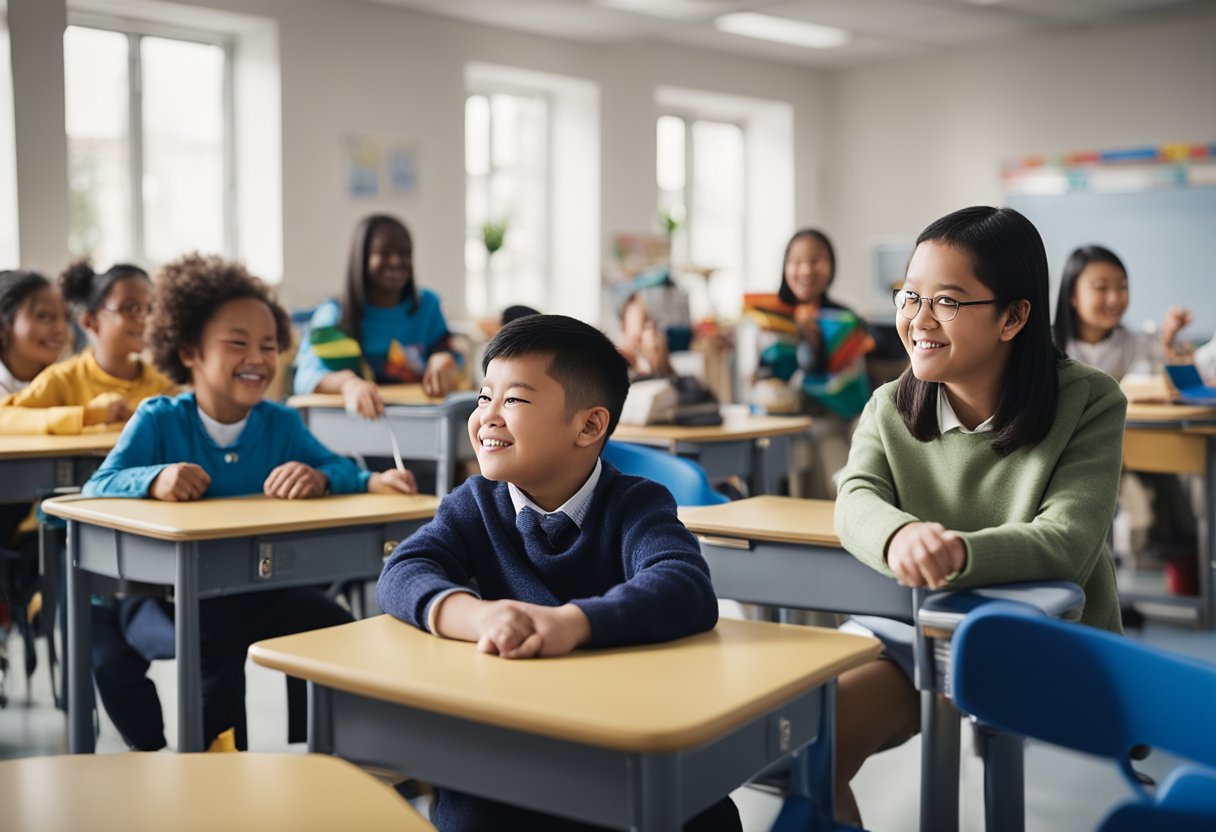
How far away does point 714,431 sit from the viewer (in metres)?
3.71

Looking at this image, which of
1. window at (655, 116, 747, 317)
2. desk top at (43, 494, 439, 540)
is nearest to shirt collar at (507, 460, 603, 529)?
desk top at (43, 494, 439, 540)

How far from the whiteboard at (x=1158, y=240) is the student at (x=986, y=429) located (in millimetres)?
6736

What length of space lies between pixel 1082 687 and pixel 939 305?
884 millimetres

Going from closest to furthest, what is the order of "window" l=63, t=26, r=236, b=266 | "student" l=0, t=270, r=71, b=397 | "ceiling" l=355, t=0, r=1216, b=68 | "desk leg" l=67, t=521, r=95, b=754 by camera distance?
"desk leg" l=67, t=521, r=95, b=754
"student" l=0, t=270, r=71, b=397
"window" l=63, t=26, r=236, b=266
"ceiling" l=355, t=0, r=1216, b=68

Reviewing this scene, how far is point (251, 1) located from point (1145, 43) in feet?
18.3

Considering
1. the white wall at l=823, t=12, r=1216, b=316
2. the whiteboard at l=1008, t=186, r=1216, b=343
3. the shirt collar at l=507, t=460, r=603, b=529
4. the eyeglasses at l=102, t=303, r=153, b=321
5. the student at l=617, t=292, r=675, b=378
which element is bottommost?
the shirt collar at l=507, t=460, r=603, b=529

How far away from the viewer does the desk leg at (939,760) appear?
157 centimetres

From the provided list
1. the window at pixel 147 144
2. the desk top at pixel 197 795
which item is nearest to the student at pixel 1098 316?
the desk top at pixel 197 795

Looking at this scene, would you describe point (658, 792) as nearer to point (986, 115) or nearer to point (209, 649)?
point (209, 649)

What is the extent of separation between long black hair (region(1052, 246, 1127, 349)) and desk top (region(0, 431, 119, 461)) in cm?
287

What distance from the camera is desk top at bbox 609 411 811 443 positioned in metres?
3.64

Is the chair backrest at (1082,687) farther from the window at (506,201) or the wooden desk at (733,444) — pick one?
the window at (506,201)

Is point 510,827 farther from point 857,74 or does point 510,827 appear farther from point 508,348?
point 857,74

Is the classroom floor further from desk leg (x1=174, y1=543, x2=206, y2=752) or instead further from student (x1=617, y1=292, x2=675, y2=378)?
student (x1=617, y1=292, x2=675, y2=378)
